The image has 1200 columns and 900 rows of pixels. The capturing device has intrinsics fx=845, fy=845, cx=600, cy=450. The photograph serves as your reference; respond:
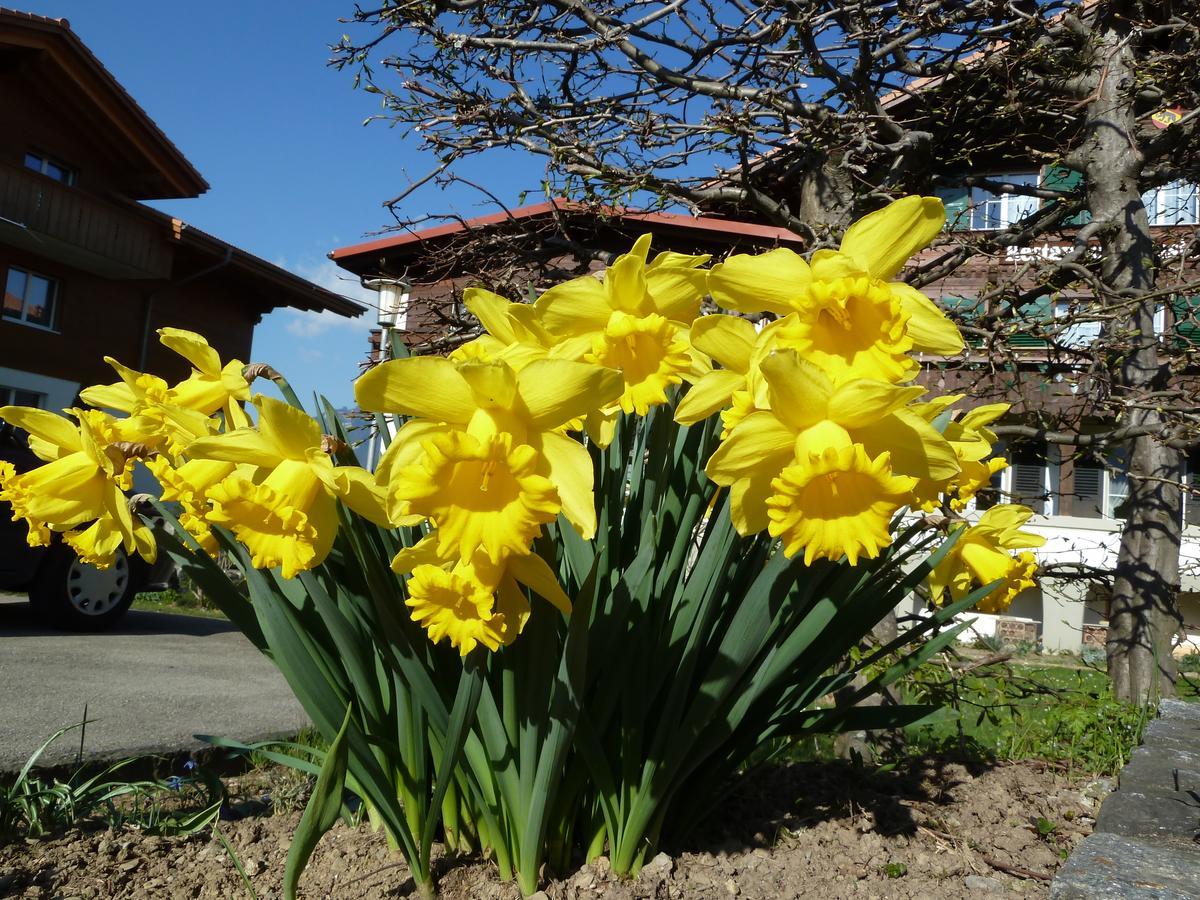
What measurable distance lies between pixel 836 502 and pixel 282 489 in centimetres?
70

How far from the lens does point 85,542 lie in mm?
1384

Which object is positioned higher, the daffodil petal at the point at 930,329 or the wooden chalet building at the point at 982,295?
the wooden chalet building at the point at 982,295

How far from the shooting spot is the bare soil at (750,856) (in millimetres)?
1380

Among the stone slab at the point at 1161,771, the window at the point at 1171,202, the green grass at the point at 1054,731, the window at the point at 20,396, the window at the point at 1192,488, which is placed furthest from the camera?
the window at the point at 20,396

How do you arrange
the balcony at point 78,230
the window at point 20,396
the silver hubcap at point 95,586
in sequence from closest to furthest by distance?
the silver hubcap at point 95,586
the balcony at point 78,230
the window at point 20,396

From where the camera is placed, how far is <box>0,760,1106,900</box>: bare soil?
138 centimetres

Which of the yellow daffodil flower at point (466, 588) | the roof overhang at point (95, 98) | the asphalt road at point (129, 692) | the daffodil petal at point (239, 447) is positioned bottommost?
the asphalt road at point (129, 692)

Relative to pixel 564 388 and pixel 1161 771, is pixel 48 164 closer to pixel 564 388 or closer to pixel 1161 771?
pixel 564 388

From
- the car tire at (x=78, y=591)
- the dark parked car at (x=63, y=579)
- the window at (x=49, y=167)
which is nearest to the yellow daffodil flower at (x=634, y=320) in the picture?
the dark parked car at (x=63, y=579)

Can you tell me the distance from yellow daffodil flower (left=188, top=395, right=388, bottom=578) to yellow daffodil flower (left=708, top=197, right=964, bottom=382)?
535 mm

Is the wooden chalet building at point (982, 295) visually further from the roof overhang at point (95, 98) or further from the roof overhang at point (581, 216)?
the roof overhang at point (95, 98)

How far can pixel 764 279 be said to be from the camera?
1067 mm

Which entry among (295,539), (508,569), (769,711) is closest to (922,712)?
(769,711)

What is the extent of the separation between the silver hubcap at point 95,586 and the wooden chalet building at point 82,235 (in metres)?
7.47
